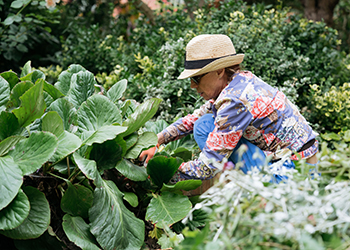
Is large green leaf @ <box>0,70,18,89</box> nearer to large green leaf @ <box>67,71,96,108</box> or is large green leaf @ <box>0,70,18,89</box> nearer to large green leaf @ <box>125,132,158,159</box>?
large green leaf @ <box>67,71,96,108</box>

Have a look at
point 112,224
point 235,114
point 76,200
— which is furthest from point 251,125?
point 76,200

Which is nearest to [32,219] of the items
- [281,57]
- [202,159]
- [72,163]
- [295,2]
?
[72,163]

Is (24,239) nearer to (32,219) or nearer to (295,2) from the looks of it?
(32,219)

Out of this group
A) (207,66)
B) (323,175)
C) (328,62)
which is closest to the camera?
(323,175)

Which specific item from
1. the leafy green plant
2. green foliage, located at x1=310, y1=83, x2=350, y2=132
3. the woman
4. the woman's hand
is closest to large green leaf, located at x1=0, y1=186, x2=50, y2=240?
the leafy green plant

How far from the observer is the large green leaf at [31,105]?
5.06 feet

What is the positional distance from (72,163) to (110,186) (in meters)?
0.28

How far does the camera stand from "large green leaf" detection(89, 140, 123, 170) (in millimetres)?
1824

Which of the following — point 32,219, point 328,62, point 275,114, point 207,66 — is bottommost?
point 328,62

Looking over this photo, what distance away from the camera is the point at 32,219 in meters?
1.54

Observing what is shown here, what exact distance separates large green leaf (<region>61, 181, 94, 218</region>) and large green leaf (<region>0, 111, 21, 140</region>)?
0.40m

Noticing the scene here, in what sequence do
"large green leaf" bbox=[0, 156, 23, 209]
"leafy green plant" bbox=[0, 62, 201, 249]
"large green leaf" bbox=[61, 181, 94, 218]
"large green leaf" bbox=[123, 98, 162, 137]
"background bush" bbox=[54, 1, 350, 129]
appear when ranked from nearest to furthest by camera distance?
"large green leaf" bbox=[0, 156, 23, 209] < "leafy green plant" bbox=[0, 62, 201, 249] < "large green leaf" bbox=[61, 181, 94, 218] < "large green leaf" bbox=[123, 98, 162, 137] < "background bush" bbox=[54, 1, 350, 129]

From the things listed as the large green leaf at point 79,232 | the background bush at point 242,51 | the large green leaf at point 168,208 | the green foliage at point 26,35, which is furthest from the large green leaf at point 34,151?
the green foliage at point 26,35

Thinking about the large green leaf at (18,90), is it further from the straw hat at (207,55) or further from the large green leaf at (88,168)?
the straw hat at (207,55)
